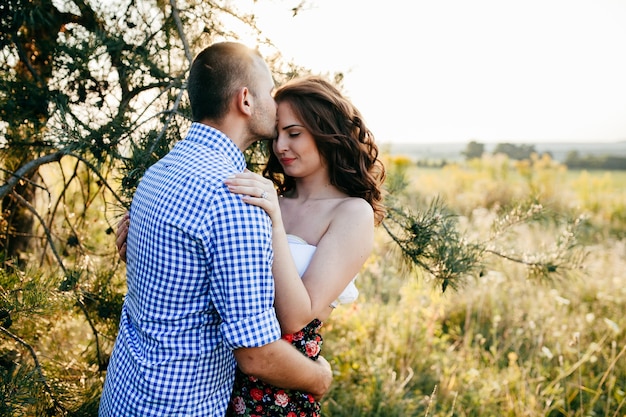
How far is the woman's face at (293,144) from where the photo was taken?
1713 mm

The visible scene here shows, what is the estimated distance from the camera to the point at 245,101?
143cm

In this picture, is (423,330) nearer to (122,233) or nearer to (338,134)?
(338,134)

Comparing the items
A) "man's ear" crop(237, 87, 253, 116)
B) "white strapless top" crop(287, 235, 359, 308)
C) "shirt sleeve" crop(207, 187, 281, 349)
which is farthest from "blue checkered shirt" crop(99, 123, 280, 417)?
"white strapless top" crop(287, 235, 359, 308)

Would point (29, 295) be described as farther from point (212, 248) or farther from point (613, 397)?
point (613, 397)

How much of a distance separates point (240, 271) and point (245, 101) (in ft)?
1.78

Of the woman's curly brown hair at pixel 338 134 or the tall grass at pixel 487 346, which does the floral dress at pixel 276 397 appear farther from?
the tall grass at pixel 487 346

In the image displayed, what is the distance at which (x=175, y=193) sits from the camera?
1197 millimetres

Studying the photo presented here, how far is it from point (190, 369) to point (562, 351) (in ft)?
10.7

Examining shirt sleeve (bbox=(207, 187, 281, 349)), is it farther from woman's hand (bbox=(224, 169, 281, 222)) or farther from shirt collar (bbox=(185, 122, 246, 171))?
shirt collar (bbox=(185, 122, 246, 171))

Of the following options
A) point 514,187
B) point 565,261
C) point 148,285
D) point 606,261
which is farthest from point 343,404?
point 514,187

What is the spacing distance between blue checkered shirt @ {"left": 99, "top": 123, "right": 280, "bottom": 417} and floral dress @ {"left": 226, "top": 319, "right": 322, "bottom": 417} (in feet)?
0.46

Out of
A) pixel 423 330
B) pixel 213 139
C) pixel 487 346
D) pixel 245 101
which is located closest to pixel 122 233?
pixel 213 139

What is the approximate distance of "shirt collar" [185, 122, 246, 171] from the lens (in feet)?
4.46

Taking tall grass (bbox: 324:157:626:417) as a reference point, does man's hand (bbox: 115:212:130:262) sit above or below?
above
